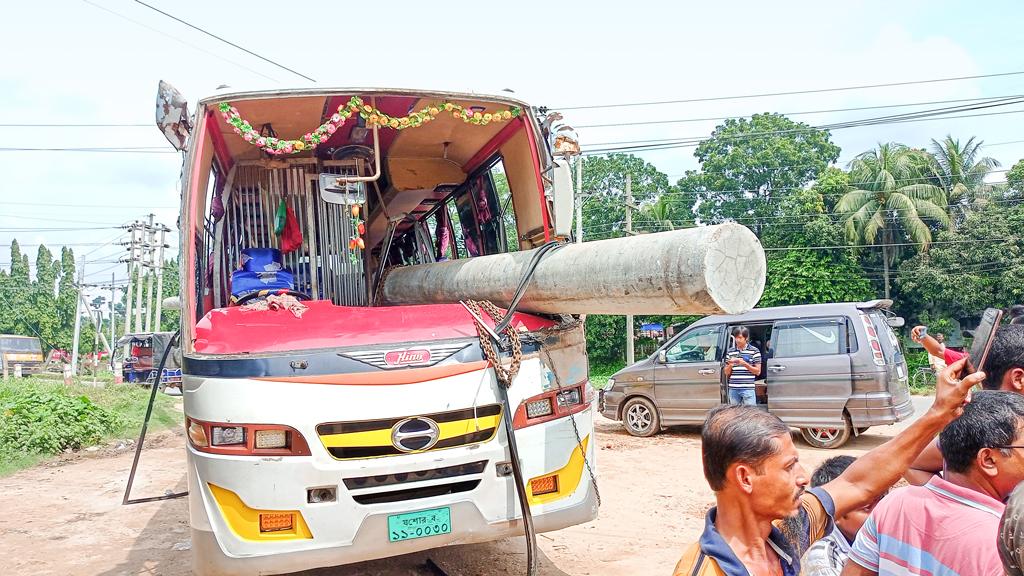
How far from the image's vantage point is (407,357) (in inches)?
143

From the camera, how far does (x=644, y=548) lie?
17.3 feet

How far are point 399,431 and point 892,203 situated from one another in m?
26.3

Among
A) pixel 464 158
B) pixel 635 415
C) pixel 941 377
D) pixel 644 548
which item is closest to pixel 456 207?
pixel 464 158

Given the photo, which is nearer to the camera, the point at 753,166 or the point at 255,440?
the point at 255,440

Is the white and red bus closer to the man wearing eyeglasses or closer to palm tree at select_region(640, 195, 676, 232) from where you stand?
the man wearing eyeglasses

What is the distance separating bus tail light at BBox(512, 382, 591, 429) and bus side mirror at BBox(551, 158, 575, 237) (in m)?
0.96

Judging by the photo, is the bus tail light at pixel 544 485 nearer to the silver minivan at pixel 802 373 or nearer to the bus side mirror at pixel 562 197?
the bus side mirror at pixel 562 197

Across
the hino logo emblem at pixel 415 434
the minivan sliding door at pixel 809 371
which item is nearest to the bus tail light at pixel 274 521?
the hino logo emblem at pixel 415 434

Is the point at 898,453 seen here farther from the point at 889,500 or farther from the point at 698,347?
the point at 698,347

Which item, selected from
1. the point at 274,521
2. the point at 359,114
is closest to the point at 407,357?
the point at 274,521

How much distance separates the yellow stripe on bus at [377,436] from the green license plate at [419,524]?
0.34 m

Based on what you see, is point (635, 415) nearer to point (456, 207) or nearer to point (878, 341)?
point (878, 341)

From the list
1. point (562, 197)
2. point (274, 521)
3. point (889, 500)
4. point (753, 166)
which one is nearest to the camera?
point (889, 500)

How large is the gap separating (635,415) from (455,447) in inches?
289
